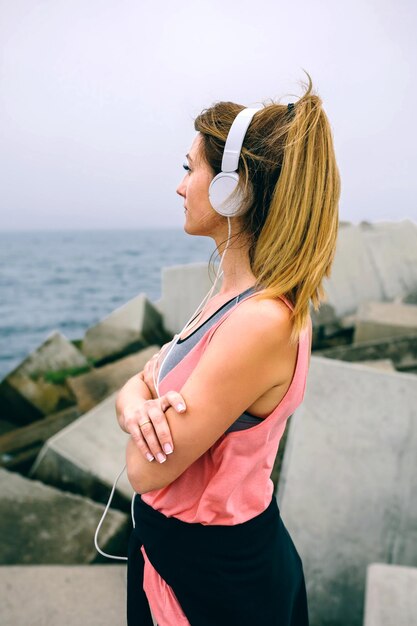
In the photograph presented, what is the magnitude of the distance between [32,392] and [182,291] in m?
2.47

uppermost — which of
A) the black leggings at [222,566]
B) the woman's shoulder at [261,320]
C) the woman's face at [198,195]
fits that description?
the woman's face at [198,195]

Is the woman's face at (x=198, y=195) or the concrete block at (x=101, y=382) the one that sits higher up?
the woman's face at (x=198, y=195)

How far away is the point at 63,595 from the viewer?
2121mm

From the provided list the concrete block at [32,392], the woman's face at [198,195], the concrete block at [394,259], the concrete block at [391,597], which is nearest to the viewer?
the woman's face at [198,195]

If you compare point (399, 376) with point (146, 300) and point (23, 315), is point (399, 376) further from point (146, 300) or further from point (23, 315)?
point (23, 315)

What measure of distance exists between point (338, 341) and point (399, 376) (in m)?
4.24

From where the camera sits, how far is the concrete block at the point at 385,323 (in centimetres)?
540

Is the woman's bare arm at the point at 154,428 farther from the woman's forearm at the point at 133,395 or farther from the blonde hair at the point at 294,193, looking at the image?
the blonde hair at the point at 294,193

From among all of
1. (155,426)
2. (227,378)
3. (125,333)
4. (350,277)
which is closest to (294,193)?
(227,378)

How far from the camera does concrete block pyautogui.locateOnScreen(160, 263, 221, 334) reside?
683 cm

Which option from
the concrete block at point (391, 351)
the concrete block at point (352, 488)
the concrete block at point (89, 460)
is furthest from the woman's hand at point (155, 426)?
the concrete block at point (391, 351)

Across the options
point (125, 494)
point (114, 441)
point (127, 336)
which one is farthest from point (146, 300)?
point (125, 494)

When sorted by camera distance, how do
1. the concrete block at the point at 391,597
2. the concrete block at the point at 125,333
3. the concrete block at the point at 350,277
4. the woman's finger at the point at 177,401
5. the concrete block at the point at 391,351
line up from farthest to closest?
1. the concrete block at the point at 350,277
2. the concrete block at the point at 125,333
3. the concrete block at the point at 391,351
4. the concrete block at the point at 391,597
5. the woman's finger at the point at 177,401

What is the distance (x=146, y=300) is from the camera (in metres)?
7.08
